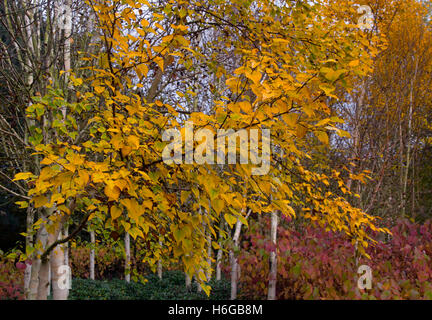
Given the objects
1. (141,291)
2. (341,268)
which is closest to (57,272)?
(341,268)

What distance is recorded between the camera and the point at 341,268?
443 centimetres

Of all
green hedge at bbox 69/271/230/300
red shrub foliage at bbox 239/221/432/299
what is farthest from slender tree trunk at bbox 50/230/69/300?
green hedge at bbox 69/271/230/300

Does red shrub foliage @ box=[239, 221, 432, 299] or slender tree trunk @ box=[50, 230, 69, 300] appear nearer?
slender tree trunk @ box=[50, 230, 69, 300]

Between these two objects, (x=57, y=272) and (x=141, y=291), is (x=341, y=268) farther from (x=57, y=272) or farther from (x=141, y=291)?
(x=141, y=291)

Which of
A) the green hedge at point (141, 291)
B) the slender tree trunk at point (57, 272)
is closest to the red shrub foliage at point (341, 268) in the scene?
the green hedge at point (141, 291)

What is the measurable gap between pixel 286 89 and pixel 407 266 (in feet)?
14.3

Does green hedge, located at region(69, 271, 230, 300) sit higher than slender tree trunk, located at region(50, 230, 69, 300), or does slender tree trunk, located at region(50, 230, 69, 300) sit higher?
slender tree trunk, located at region(50, 230, 69, 300)

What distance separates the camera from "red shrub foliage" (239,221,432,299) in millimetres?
3623

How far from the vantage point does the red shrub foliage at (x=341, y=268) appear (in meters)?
3.62

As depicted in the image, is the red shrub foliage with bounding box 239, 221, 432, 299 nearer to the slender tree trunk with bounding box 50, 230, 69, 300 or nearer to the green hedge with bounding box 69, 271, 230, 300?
the green hedge with bounding box 69, 271, 230, 300

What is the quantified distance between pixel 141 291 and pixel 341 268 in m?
6.17

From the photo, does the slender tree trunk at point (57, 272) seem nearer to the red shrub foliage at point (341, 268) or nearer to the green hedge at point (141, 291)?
the red shrub foliage at point (341, 268)

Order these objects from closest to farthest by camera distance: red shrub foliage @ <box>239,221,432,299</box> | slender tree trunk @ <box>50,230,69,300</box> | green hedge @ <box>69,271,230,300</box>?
slender tree trunk @ <box>50,230,69,300</box> → red shrub foliage @ <box>239,221,432,299</box> → green hedge @ <box>69,271,230,300</box>

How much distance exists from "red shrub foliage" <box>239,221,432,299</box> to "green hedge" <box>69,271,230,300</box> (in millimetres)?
1653
